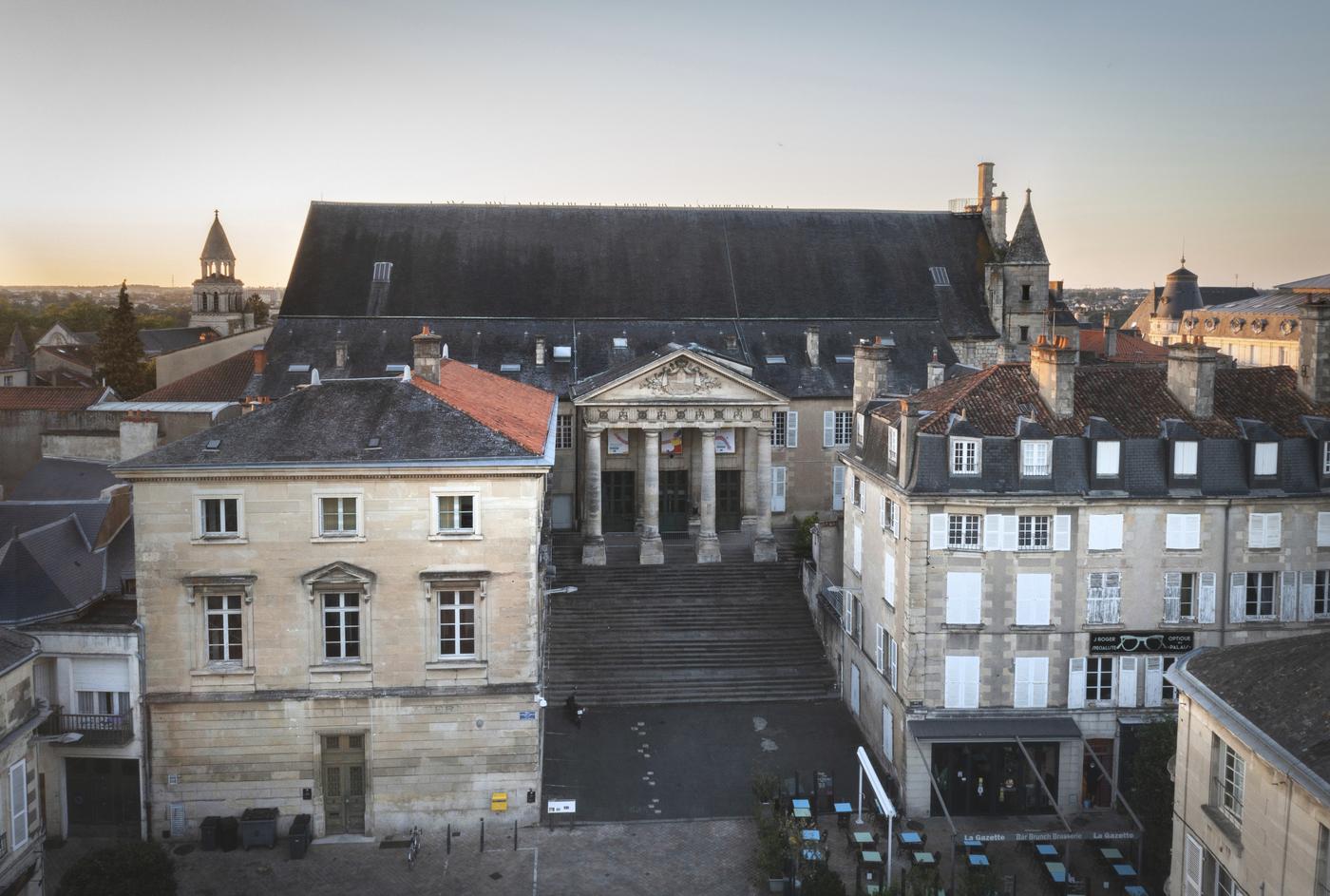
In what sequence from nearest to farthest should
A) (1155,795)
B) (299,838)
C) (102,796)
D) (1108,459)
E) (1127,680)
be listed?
(1155,795)
(299,838)
(102,796)
(1108,459)
(1127,680)

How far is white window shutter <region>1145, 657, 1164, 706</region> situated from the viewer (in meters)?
30.2

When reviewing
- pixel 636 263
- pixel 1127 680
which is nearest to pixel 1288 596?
pixel 1127 680

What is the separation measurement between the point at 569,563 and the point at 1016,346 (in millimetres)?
24534

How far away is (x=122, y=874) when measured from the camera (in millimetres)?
21969

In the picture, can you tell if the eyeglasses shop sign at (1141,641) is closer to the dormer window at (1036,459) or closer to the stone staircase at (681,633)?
the dormer window at (1036,459)

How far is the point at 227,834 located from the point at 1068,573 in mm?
20760

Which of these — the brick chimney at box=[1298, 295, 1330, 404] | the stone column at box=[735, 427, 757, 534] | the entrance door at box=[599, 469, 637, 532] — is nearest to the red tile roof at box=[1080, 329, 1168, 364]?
the stone column at box=[735, 427, 757, 534]

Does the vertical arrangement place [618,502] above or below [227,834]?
above

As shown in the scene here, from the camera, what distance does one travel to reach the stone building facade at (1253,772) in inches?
683

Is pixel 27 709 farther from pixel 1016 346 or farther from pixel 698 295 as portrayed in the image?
pixel 1016 346

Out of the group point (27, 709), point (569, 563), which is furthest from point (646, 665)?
point (27, 709)

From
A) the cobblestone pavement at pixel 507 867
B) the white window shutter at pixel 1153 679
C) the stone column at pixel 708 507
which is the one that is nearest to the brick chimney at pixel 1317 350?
the white window shutter at pixel 1153 679

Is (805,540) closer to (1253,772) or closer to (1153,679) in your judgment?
(1153,679)

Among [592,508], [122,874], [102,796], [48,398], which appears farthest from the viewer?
[48,398]
